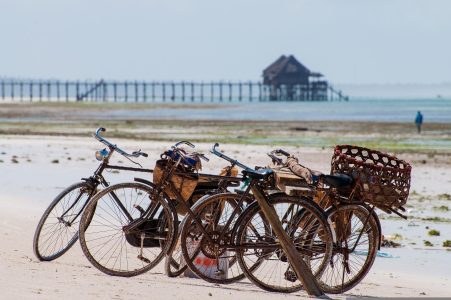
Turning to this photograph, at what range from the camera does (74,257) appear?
10.6m

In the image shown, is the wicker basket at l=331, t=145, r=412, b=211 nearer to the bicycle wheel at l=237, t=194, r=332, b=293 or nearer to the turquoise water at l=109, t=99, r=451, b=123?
the bicycle wheel at l=237, t=194, r=332, b=293

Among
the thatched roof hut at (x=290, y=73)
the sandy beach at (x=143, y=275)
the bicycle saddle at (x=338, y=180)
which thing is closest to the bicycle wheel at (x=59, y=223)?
the sandy beach at (x=143, y=275)

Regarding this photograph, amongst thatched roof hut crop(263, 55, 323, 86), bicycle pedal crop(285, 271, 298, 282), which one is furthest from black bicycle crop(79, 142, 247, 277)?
thatched roof hut crop(263, 55, 323, 86)

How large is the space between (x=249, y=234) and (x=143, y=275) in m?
1.11

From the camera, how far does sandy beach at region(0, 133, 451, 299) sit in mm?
8336

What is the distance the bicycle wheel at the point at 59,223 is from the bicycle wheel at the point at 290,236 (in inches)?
A: 61.7

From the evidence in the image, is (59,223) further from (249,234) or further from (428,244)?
(428,244)

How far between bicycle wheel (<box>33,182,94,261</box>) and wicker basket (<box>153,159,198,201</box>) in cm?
78

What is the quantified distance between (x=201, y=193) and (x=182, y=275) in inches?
29.9

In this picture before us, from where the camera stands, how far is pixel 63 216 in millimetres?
10016

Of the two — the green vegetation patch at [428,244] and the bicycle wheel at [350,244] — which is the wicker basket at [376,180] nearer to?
the bicycle wheel at [350,244]

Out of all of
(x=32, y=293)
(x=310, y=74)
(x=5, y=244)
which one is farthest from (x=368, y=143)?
(x=310, y=74)

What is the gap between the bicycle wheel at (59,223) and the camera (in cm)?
984

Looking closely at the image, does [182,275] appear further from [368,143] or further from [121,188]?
[368,143]
